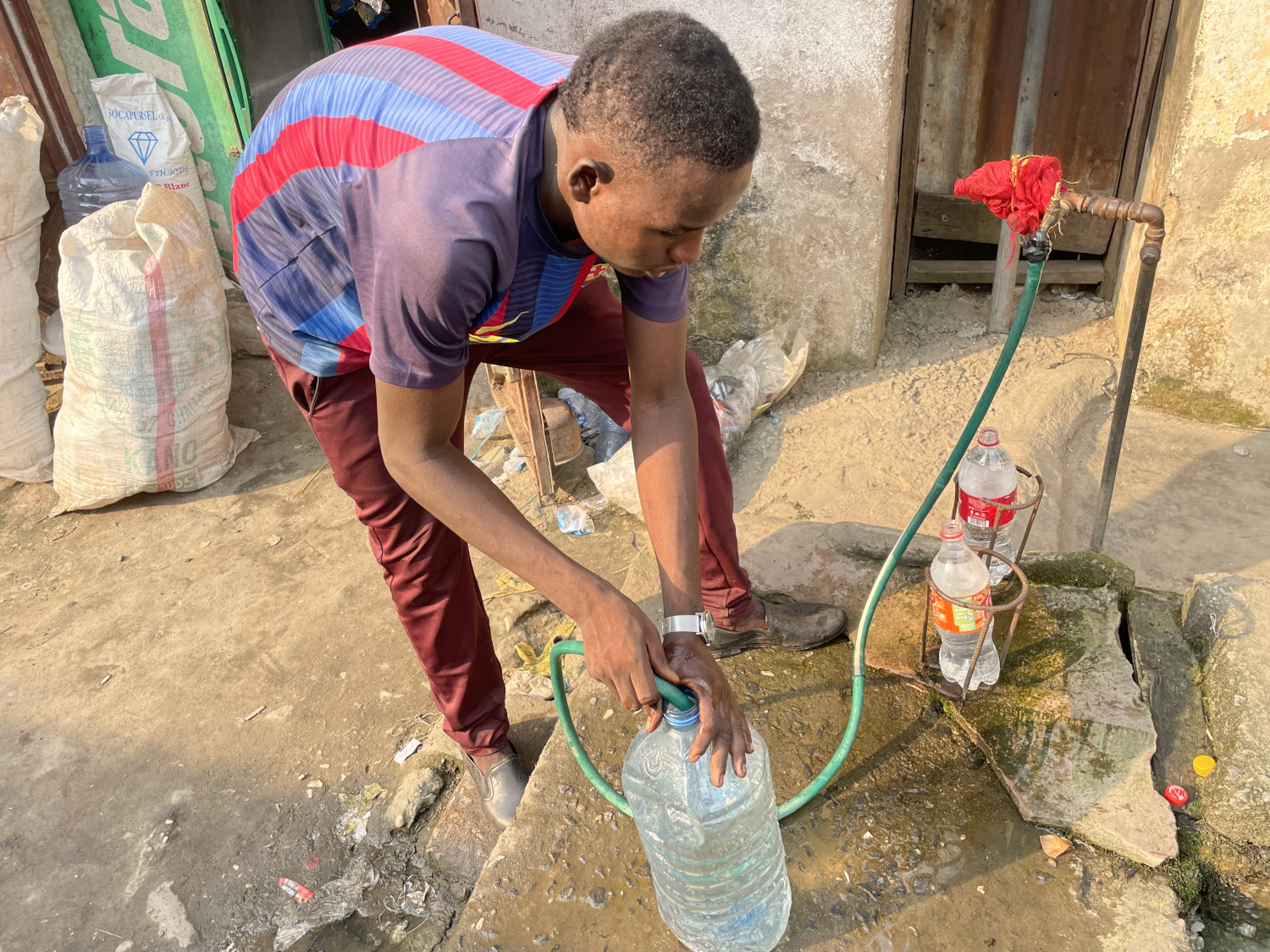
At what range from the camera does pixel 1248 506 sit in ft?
10.9

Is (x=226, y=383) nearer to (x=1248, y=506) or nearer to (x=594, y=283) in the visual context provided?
(x=594, y=283)

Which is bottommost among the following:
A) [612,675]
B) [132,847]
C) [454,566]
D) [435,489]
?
[132,847]

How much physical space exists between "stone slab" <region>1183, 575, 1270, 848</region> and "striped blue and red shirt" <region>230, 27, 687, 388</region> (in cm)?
136

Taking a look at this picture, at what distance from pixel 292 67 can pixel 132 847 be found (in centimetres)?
436

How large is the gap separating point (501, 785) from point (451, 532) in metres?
0.73

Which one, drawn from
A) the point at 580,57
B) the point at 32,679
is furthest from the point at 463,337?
the point at 32,679

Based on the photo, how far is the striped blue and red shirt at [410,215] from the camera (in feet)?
4.38

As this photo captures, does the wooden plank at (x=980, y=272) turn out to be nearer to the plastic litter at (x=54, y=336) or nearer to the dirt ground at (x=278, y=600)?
the dirt ground at (x=278, y=600)

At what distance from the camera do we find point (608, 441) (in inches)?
149

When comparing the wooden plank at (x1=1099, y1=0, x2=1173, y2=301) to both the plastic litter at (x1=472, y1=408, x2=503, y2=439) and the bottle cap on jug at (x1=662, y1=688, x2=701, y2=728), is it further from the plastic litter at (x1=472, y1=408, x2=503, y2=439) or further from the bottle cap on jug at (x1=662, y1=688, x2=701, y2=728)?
the bottle cap on jug at (x1=662, y1=688, x2=701, y2=728)

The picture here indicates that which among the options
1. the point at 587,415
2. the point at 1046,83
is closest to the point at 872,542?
the point at 587,415

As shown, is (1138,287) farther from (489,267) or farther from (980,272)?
(980,272)

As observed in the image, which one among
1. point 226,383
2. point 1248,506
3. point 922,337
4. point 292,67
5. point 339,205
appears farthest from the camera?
point 292,67

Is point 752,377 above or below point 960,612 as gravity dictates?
below
